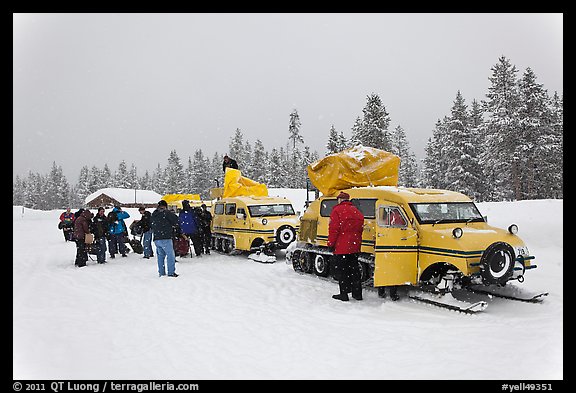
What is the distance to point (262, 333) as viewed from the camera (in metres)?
6.69

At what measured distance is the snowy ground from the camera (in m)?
5.21

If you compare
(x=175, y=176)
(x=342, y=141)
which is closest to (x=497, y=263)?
(x=342, y=141)

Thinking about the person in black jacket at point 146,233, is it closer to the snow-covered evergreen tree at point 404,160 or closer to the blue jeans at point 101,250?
the blue jeans at point 101,250

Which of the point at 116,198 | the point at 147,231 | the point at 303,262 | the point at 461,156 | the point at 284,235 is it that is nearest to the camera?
the point at 303,262

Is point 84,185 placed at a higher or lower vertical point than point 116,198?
higher

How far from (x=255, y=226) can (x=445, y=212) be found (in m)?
7.05

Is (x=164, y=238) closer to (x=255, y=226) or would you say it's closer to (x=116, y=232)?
(x=255, y=226)

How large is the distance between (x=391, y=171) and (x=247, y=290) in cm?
510

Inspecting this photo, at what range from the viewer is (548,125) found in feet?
128

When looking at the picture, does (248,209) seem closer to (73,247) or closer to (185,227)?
(185,227)

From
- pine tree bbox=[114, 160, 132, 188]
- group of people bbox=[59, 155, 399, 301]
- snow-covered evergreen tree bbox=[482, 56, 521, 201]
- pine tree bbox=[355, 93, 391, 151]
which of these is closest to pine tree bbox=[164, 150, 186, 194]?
pine tree bbox=[114, 160, 132, 188]

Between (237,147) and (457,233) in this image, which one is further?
(237,147)

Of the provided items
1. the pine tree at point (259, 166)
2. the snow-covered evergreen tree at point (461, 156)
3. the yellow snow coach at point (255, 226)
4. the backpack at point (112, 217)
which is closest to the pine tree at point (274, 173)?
the pine tree at point (259, 166)

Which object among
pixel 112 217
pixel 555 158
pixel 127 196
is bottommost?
pixel 112 217
